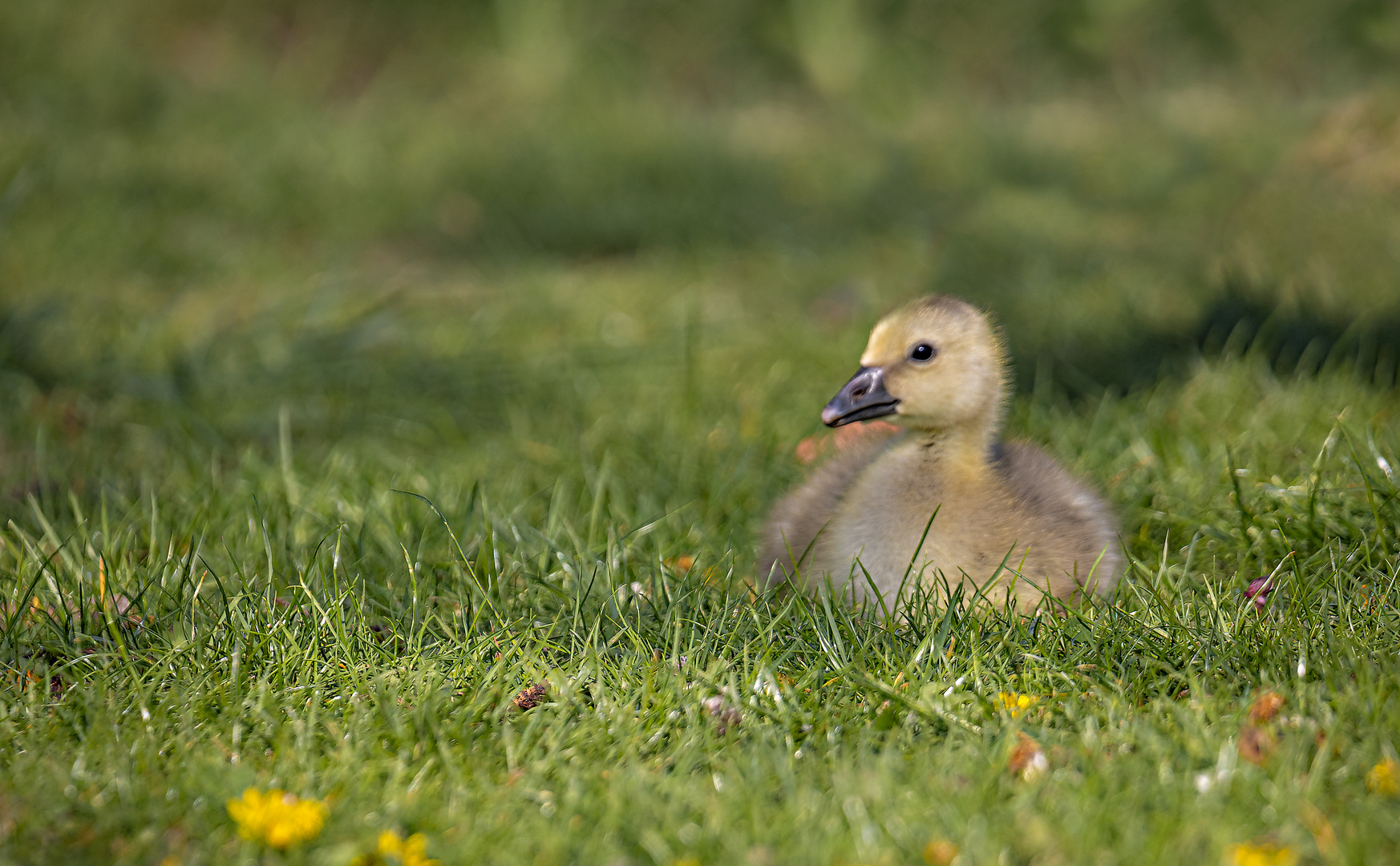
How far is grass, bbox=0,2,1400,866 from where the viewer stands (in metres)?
2.07

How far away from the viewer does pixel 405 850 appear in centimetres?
192

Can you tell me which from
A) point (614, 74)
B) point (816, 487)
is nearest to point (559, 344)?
point (816, 487)

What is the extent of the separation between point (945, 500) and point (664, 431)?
4.86ft

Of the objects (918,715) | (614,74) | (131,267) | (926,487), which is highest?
(614,74)

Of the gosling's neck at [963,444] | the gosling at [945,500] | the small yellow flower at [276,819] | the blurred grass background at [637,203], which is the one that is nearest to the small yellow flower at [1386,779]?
the gosling at [945,500]

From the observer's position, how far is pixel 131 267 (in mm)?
6426

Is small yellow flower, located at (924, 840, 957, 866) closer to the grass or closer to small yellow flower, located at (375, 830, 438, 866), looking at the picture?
the grass

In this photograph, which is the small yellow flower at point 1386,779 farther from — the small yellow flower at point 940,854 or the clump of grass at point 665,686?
the small yellow flower at point 940,854

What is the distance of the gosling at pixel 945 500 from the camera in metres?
2.81

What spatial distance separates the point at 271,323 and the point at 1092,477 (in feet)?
11.1

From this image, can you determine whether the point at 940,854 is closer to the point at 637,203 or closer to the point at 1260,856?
the point at 1260,856

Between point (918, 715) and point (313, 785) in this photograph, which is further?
point (918, 715)

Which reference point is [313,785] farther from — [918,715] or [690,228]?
[690,228]

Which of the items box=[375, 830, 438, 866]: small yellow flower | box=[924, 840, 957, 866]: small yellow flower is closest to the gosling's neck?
box=[924, 840, 957, 866]: small yellow flower
